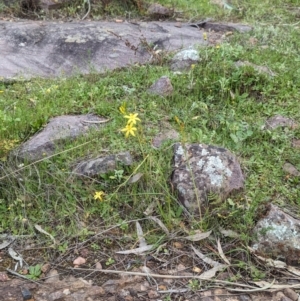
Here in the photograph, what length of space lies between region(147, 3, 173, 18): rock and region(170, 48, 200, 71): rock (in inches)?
66.2

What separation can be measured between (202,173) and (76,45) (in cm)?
239

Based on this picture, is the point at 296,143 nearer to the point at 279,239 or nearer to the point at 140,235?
the point at 279,239

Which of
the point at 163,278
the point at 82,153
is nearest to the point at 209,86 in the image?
the point at 82,153

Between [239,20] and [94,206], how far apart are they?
3.69m

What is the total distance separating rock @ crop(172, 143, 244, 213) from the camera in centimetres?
279

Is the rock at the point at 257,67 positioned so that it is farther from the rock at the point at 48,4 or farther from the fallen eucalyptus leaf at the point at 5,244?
the rock at the point at 48,4

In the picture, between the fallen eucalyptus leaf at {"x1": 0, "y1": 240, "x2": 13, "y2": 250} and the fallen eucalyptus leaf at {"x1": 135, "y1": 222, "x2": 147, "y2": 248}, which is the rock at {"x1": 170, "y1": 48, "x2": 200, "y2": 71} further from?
the fallen eucalyptus leaf at {"x1": 0, "y1": 240, "x2": 13, "y2": 250}

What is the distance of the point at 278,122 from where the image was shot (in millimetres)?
3527

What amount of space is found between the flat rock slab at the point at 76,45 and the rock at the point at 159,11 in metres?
0.56

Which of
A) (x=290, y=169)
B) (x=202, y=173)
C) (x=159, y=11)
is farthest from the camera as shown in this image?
(x=159, y=11)

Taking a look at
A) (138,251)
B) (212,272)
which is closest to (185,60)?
(138,251)

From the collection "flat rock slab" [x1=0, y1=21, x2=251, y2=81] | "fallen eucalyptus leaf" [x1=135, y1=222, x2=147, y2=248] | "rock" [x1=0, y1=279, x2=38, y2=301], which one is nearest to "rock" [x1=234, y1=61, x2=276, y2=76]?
"flat rock slab" [x1=0, y1=21, x2=251, y2=81]

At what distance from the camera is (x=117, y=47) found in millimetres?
4742

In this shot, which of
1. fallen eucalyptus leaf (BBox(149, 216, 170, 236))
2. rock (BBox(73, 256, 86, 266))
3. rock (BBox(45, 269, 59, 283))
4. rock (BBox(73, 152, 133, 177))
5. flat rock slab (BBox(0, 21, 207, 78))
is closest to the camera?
rock (BBox(45, 269, 59, 283))
